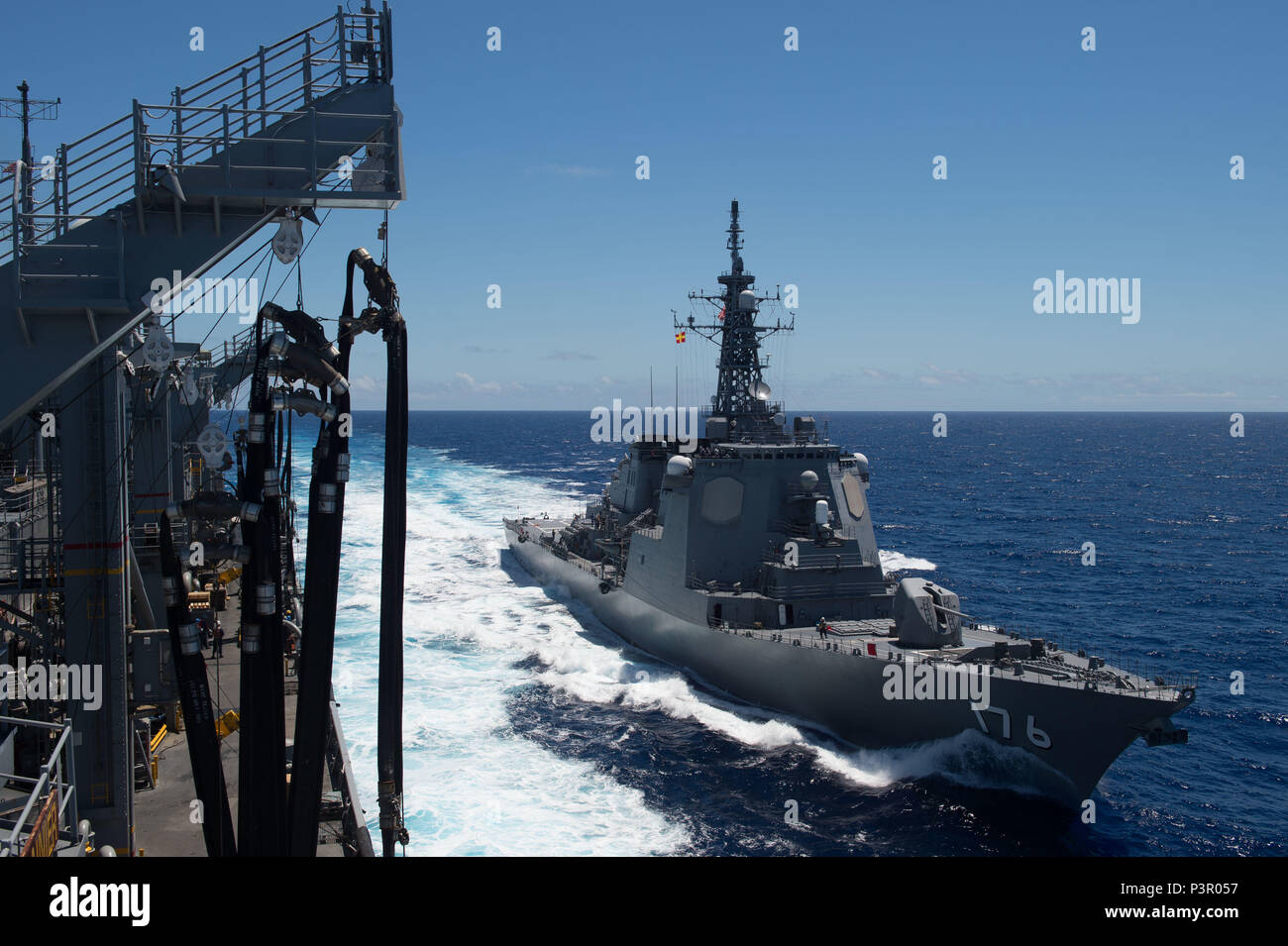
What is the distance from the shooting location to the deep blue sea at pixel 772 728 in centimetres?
1927

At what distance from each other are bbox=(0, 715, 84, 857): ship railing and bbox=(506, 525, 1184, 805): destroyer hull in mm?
16859

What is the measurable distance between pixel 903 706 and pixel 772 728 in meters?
4.18

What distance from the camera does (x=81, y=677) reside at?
10.5 metres

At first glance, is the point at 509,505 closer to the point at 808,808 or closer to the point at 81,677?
the point at 808,808

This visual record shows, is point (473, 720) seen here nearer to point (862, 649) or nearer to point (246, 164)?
point (862, 649)

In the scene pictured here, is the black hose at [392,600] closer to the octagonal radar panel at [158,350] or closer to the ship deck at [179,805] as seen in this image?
the octagonal radar panel at [158,350]

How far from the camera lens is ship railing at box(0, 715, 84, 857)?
8.31m

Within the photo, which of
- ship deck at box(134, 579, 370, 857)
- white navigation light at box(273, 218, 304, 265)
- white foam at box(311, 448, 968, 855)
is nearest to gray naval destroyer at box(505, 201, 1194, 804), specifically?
white foam at box(311, 448, 968, 855)

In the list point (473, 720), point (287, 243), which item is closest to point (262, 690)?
point (287, 243)

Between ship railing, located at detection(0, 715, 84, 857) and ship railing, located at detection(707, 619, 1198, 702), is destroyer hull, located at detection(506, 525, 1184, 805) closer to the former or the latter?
ship railing, located at detection(707, 619, 1198, 702)

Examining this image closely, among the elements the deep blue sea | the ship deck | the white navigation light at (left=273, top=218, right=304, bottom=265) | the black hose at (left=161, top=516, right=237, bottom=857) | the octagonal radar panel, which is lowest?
the deep blue sea

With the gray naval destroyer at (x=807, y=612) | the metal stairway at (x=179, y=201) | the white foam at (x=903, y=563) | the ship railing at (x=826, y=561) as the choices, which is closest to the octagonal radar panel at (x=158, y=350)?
the metal stairway at (x=179, y=201)

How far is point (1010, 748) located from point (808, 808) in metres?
4.80

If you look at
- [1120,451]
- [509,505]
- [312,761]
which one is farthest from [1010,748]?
[1120,451]
